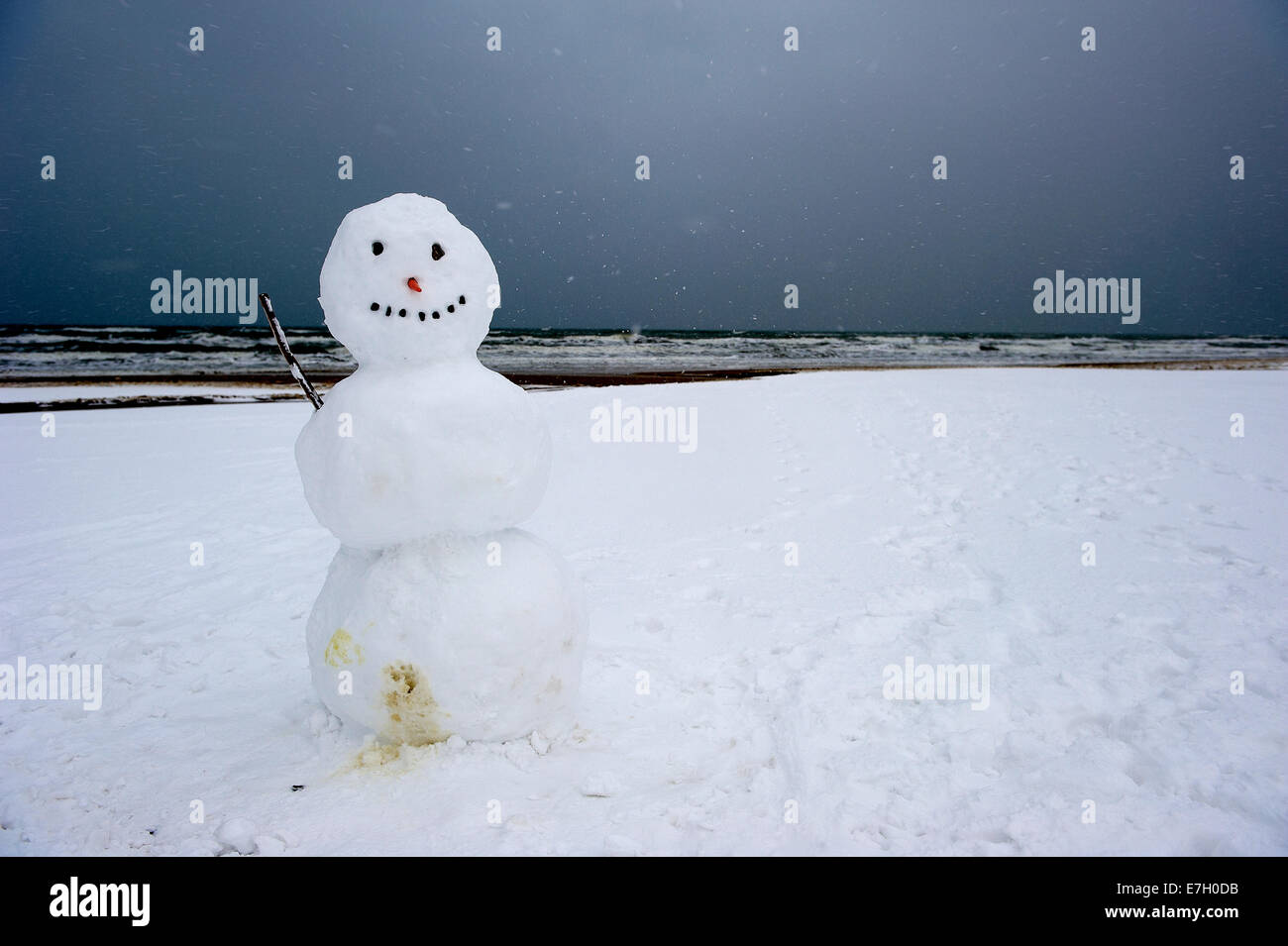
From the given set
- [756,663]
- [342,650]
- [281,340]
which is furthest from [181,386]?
[756,663]

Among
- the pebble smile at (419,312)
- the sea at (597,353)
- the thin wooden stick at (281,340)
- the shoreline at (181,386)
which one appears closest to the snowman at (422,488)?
the pebble smile at (419,312)

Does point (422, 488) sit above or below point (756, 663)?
above

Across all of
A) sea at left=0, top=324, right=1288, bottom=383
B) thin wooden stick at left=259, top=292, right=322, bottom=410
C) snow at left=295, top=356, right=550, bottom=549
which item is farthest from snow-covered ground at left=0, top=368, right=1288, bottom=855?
sea at left=0, top=324, right=1288, bottom=383

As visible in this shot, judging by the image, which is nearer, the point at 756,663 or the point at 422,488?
the point at 422,488

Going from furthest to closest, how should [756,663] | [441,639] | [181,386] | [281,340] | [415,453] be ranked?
[181,386] < [756,663] < [281,340] < [441,639] < [415,453]

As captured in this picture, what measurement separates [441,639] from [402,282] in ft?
4.10

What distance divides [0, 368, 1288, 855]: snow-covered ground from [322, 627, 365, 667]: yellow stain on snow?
1.21ft

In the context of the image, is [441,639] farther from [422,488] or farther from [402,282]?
[402,282]

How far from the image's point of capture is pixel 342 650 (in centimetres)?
258

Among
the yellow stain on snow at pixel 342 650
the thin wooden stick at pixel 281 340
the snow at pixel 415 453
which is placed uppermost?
the thin wooden stick at pixel 281 340

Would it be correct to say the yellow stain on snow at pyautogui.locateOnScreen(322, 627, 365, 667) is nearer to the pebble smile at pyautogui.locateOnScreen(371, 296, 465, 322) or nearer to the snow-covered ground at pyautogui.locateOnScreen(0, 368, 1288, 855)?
the snow-covered ground at pyautogui.locateOnScreen(0, 368, 1288, 855)

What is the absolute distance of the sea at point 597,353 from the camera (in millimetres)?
22672

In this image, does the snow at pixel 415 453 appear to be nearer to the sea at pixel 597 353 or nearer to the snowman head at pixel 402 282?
the snowman head at pixel 402 282
